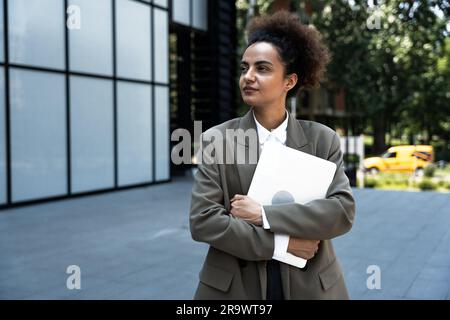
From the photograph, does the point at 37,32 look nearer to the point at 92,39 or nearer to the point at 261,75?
the point at 92,39

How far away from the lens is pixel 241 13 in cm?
2473

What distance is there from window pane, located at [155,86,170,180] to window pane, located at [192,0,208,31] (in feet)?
8.63

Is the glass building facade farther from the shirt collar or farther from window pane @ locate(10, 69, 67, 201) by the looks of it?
the shirt collar

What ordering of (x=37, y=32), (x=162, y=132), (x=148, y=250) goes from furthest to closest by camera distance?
(x=162, y=132)
(x=37, y=32)
(x=148, y=250)

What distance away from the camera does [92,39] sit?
12680 millimetres

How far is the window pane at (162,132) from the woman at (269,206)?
1334cm

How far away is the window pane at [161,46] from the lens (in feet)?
49.4

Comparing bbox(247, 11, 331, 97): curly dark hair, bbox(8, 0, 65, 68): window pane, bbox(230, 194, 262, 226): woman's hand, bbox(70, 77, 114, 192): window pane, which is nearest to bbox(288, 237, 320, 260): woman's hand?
bbox(230, 194, 262, 226): woman's hand

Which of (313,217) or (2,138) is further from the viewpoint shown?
(2,138)

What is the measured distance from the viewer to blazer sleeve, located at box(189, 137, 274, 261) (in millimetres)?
1785

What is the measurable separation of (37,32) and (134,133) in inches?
153

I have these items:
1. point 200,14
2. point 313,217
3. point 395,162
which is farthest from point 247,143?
point 395,162
